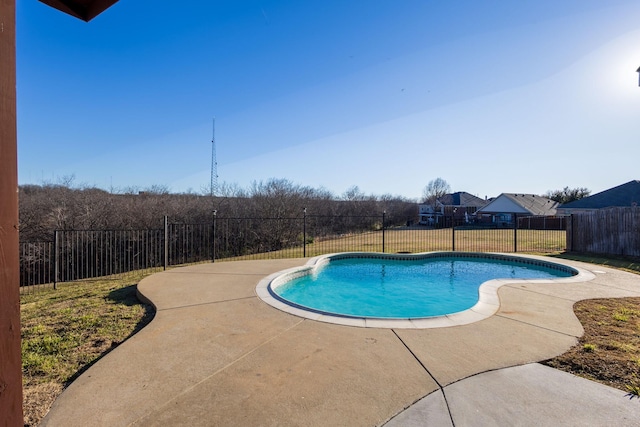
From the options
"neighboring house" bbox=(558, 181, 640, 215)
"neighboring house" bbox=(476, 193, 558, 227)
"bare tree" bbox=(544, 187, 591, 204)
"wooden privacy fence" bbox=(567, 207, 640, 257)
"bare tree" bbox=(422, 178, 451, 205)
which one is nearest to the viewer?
"wooden privacy fence" bbox=(567, 207, 640, 257)

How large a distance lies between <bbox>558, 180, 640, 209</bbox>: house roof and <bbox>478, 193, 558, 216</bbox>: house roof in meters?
6.81

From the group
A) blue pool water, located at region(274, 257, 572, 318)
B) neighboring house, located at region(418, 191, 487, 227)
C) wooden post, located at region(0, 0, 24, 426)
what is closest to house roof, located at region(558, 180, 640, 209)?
neighboring house, located at region(418, 191, 487, 227)

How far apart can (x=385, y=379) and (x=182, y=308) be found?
3227 millimetres

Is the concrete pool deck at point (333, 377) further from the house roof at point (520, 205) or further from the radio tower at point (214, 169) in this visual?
the house roof at point (520, 205)

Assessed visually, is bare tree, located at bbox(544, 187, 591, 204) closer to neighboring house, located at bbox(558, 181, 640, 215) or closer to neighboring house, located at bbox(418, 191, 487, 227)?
neighboring house, located at bbox(418, 191, 487, 227)

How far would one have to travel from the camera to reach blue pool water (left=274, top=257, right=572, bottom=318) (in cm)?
609

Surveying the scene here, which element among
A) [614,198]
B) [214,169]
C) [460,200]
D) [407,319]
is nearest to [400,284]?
[407,319]

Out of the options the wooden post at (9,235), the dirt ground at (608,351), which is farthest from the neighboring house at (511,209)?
the wooden post at (9,235)

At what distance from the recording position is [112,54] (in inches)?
328

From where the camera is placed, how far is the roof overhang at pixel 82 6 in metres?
1.97

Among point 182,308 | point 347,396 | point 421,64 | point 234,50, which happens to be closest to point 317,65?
point 234,50

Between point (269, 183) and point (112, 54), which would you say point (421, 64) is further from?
point (269, 183)

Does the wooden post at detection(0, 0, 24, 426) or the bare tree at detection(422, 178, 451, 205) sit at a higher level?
the bare tree at detection(422, 178, 451, 205)

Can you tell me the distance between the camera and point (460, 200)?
148 feet
